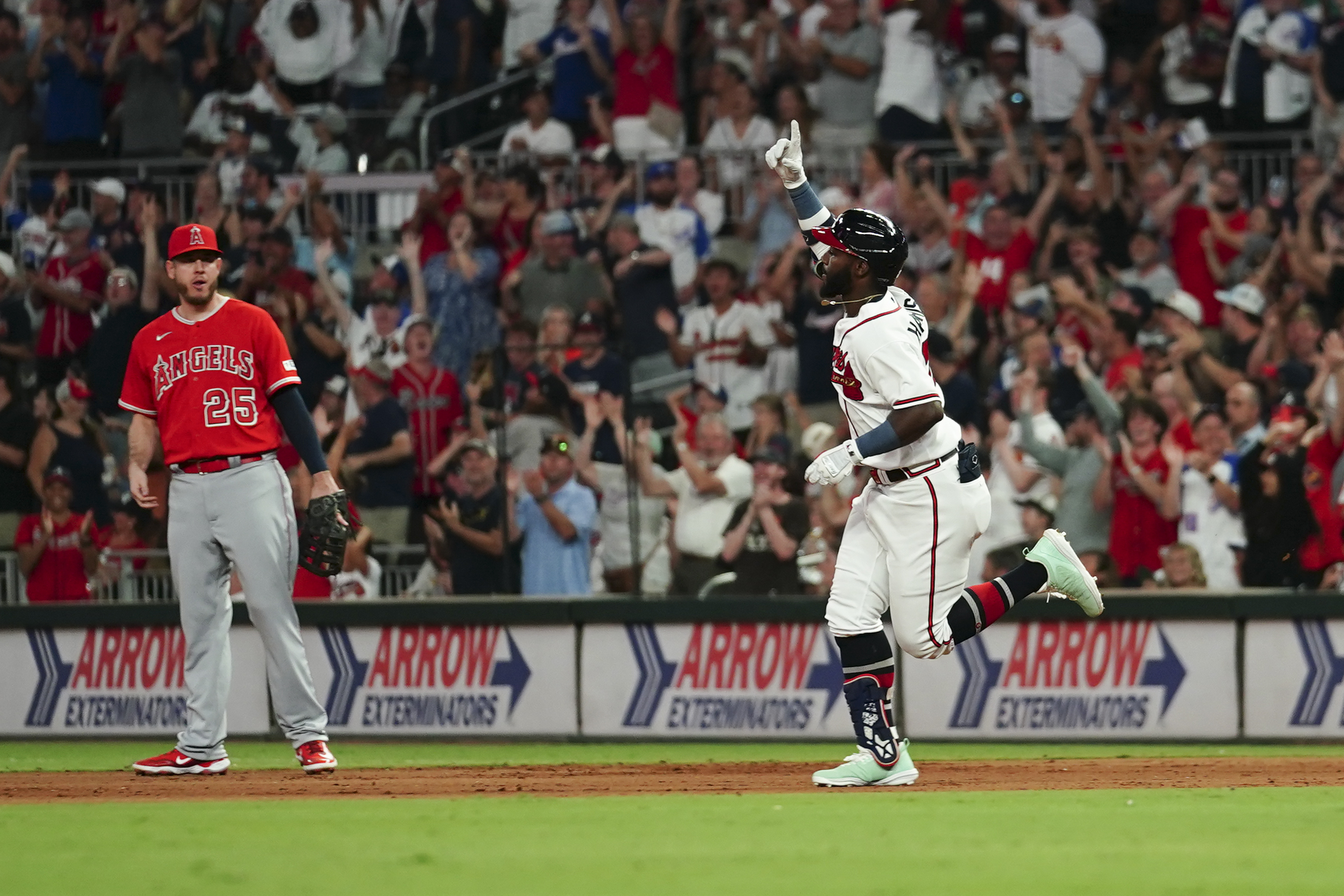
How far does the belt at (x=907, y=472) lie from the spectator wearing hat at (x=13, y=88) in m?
12.7

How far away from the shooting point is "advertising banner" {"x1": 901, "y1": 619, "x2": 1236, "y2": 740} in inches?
442

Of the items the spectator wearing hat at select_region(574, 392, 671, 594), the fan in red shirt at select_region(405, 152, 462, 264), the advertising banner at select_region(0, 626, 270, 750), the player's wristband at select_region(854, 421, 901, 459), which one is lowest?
the advertising banner at select_region(0, 626, 270, 750)

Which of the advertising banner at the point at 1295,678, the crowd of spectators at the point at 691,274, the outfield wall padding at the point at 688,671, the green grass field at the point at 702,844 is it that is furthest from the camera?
the crowd of spectators at the point at 691,274

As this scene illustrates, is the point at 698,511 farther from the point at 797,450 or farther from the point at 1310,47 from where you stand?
the point at 1310,47

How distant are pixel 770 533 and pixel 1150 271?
12.8 ft

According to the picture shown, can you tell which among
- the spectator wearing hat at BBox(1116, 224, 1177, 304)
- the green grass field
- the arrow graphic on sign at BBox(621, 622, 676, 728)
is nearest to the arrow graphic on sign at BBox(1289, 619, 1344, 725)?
the spectator wearing hat at BBox(1116, 224, 1177, 304)

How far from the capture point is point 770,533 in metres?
11.9

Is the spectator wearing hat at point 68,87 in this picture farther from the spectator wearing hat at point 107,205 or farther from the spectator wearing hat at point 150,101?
the spectator wearing hat at point 107,205

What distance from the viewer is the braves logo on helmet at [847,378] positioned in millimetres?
7504

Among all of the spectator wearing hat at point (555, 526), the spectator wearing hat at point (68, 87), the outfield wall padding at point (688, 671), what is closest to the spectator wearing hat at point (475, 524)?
the spectator wearing hat at point (555, 526)

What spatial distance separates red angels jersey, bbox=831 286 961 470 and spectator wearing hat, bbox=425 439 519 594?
4.99 m

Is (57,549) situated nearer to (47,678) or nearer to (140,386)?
(47,678)

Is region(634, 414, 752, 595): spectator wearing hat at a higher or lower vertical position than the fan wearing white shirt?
lower

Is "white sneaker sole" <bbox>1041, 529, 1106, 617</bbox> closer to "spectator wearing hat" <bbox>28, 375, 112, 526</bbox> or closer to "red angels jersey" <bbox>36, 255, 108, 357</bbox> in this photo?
"spectator wearing hat" <bbox>28, 375, 112, 526</bbox>
